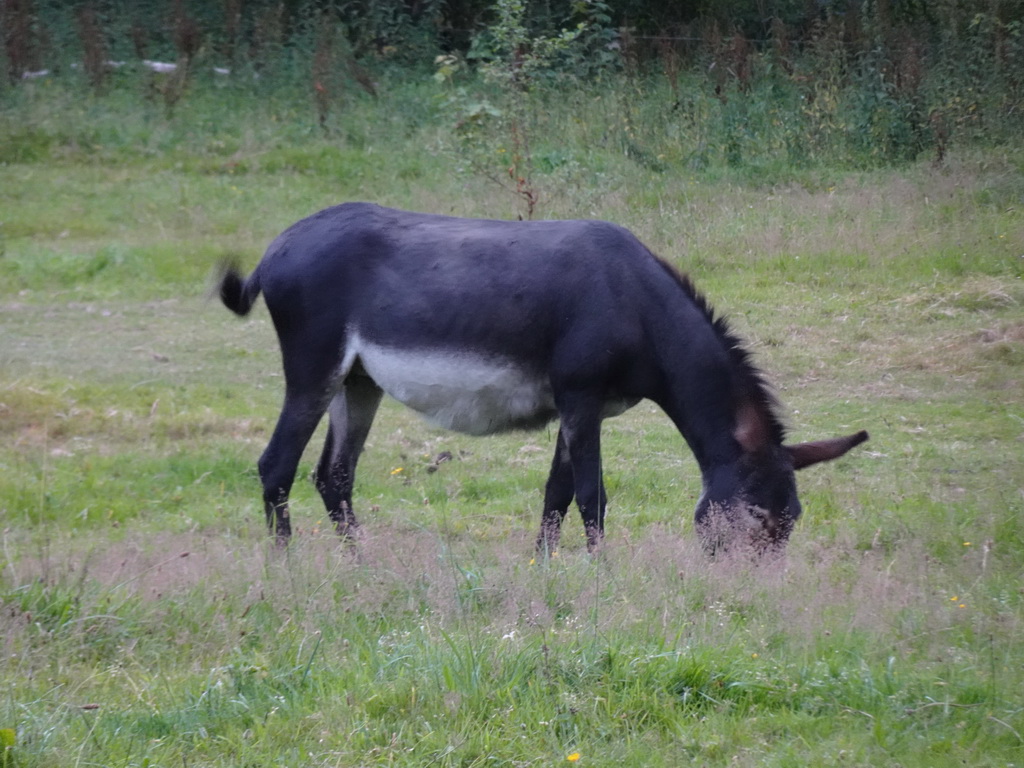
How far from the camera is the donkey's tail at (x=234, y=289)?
648cm

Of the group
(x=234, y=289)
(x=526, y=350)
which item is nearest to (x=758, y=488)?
(x=526, y=350)

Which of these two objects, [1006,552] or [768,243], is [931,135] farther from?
[1006,552]

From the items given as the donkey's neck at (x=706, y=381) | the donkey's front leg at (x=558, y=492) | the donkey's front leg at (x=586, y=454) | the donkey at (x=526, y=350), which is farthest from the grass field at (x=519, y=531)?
the donkey's neck at (x=706, y=381)

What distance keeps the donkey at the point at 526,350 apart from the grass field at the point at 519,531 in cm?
39

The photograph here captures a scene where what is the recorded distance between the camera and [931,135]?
15789 millimetres

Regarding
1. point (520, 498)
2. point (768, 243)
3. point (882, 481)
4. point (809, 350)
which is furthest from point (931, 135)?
point (520, 498)

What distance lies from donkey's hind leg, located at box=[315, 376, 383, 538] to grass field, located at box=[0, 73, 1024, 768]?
28 cm

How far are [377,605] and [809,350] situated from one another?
6.63 m

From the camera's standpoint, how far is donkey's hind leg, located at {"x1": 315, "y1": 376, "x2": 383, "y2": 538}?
6.29 meters

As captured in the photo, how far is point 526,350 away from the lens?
5.67 metres

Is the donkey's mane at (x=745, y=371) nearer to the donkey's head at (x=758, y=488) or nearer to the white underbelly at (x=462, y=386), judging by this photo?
the donkey's head at (x=758, y=488)

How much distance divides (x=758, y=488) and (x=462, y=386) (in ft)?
5.26

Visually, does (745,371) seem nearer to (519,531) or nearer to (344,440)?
(519,531)

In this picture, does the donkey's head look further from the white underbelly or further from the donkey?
the white underbelly
